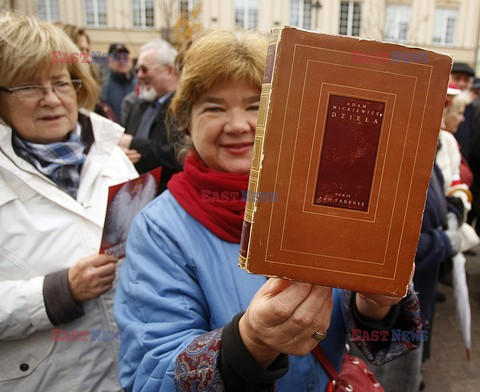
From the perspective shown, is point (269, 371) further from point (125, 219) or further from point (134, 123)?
point (134, 123)

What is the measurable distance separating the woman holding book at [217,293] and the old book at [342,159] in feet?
0.37

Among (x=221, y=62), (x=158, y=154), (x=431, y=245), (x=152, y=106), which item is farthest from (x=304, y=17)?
(x=221, y=62)

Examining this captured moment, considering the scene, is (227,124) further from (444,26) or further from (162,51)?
(444,26)

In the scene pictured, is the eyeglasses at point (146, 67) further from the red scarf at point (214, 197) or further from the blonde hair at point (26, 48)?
the red scarf at point (214, 197)

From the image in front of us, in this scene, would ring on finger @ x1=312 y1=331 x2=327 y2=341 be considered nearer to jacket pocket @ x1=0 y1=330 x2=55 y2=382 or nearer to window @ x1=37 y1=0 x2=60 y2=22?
jacket pocket @ x1=0 y1=330 x2=55 y2=382

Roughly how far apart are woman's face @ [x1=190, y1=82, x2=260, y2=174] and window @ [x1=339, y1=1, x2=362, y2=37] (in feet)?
86.3

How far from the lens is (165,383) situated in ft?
3.43

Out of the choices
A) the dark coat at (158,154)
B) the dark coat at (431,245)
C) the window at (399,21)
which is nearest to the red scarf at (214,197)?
the dark coat at (431,245)

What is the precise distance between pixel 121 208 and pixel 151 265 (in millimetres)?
362

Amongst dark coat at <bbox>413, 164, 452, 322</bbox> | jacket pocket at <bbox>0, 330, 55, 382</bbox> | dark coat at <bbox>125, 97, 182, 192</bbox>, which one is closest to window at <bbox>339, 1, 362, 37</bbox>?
dark coat at <bbox>125, 97, 182, 192</bbox>

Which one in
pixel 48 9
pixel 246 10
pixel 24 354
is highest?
pixel 246 10

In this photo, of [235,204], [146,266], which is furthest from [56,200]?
[235,204]

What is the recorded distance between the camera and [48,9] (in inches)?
910

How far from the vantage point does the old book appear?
82 centimetres
